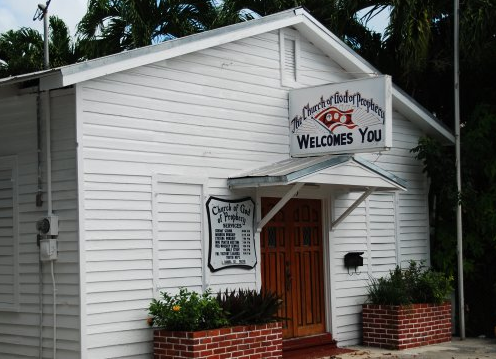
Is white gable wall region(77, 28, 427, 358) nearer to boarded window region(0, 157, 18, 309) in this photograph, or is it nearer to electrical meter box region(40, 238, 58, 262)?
electrical meter box region(40, 238, 58, 262)

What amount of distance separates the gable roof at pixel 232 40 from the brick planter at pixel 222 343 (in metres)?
3.36

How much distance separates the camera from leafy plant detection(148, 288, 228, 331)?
10117 millimetres

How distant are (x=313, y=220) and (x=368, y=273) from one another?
1.59 m

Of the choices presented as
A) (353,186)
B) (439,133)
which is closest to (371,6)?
(439,133)

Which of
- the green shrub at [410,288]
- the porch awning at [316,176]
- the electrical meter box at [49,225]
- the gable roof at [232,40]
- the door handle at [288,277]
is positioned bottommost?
the green shrub at [410,288]

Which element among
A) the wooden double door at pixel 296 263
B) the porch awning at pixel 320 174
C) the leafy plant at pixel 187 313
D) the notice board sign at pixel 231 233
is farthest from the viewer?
the wooden double door at pixel 296 263

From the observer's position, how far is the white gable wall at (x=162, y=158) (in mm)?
10000

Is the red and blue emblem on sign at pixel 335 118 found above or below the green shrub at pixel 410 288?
above

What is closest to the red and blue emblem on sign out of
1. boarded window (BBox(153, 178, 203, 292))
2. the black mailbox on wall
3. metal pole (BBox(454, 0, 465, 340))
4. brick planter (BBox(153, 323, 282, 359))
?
boarded window (BBox(153, 178, 203, 292))

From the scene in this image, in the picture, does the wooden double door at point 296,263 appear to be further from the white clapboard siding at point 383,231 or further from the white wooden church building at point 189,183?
the white clapboard siding at point 383,231

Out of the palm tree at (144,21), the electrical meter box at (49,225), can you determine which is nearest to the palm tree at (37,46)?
the palm tree at (144,21)

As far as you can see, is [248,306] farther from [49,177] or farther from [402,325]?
[402,325]

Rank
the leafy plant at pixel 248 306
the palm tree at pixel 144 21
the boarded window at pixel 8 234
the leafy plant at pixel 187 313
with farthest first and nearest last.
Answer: the palm tree at pixel 144 21 → the leafy plant at pixel 248 306 → the boarded window at pixel 8 234 → the leafy plant at pixel 187 313

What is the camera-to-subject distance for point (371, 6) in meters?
17.5
